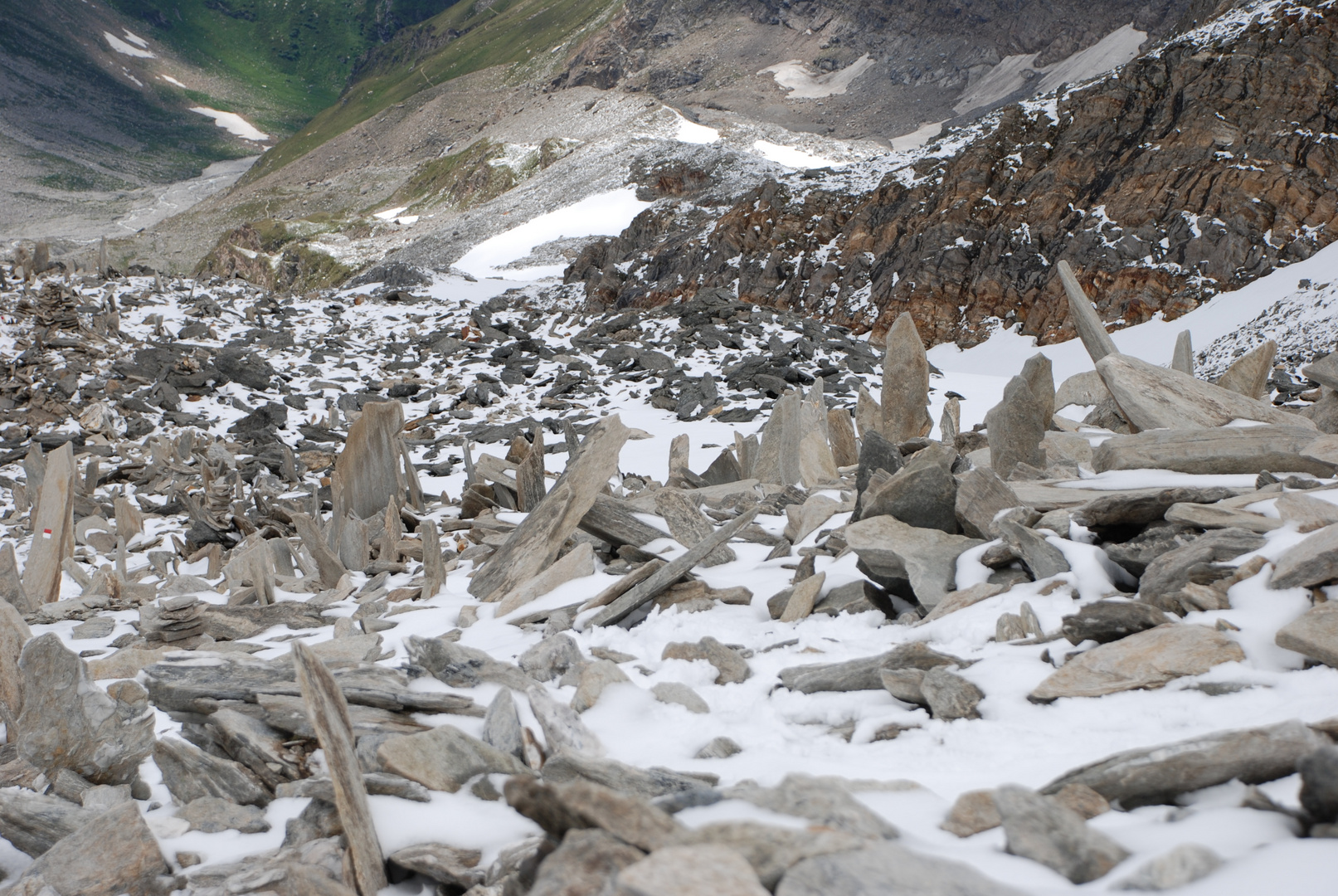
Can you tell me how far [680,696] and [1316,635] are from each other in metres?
1.70

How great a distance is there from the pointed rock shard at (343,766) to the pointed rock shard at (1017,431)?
4243mm

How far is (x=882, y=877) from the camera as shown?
4.16ft

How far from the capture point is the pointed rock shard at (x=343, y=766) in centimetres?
186

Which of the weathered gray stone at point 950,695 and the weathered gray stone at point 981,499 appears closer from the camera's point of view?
the weathered gray stone at point 950,695

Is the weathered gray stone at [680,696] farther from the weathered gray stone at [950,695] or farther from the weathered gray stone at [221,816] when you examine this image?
the weathered gray stone at [221,816]

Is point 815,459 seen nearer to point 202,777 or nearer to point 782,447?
point 782,447

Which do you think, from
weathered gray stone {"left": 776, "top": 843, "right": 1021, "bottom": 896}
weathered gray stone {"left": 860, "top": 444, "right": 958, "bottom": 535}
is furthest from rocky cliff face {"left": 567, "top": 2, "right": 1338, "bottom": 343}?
weathered gray stone {"left": 776, "top": 843, "right": 1021, "bottom": 896}

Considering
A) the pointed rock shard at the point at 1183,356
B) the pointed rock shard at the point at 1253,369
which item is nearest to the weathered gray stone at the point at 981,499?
the pointed rock shard at the point at 1253,369

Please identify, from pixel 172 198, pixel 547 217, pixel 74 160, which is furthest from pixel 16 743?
pixel 74 160

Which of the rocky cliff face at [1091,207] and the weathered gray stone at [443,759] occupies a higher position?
the rocky cliff face at [1091,207]

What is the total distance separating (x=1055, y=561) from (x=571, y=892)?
233 centimetres

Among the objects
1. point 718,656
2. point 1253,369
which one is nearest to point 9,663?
point 718,656

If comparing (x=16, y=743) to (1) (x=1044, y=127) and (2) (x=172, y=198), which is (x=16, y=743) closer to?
(1) (x=1044, y=127)

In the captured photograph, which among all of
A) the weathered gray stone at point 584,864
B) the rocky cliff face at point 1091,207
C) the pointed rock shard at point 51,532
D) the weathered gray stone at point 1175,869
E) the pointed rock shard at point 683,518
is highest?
the rocky cliff face at point 1091,207
